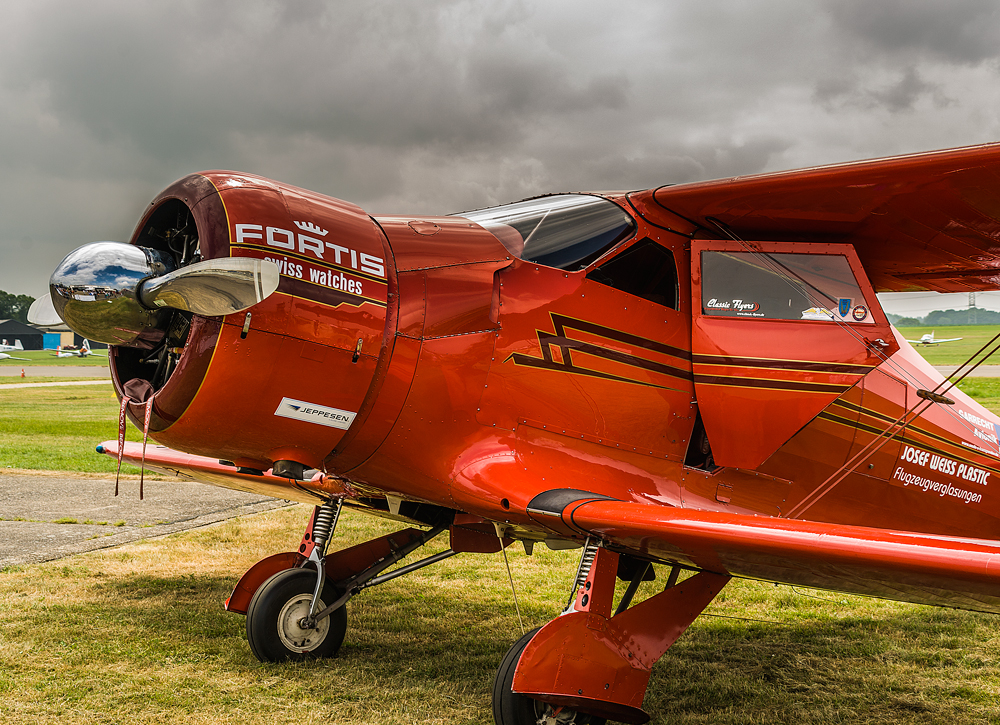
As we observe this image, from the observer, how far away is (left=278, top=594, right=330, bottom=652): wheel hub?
491 centimetres

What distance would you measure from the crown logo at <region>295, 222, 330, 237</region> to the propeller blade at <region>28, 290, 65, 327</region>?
158 cm

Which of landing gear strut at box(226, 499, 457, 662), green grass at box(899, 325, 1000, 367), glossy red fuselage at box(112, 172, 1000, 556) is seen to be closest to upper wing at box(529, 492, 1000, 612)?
glossy red fuselage at box(112, 172, 1000, 556)

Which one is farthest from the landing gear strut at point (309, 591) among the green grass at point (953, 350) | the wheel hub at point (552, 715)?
the green grass at point (953, 350)

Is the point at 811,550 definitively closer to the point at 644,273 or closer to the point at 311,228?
the point at 644,273

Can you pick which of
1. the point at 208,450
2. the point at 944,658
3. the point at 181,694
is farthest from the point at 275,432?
the point at 944,658

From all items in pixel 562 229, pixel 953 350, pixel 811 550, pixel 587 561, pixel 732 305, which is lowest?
pixel 587 561

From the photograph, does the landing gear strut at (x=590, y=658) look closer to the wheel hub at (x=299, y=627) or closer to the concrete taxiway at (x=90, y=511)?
the wheel hub at (x=299, y=627)

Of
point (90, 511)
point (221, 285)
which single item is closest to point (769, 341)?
point (221, 285)

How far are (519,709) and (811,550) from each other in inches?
61.4

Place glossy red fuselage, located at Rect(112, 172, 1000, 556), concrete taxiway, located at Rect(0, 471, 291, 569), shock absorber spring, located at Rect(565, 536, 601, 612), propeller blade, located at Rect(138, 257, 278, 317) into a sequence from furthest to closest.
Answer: concrete taxiway, located at Rect(0, 471, 291, 569)
shock absorber spring, located at Rect(565, 536, 601, 612)
glossy red fuselage, located at Rect(112, 172, 1000, 556)
propeller blade, located at Rect(138, 257, 278, 317)

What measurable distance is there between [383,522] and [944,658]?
6400 mm

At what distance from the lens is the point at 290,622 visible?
494cm

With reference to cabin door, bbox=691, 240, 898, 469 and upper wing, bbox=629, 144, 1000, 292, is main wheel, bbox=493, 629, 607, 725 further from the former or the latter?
upper wing, bbox=629, 144, 1000, 292

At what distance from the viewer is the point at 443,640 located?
5418mm
